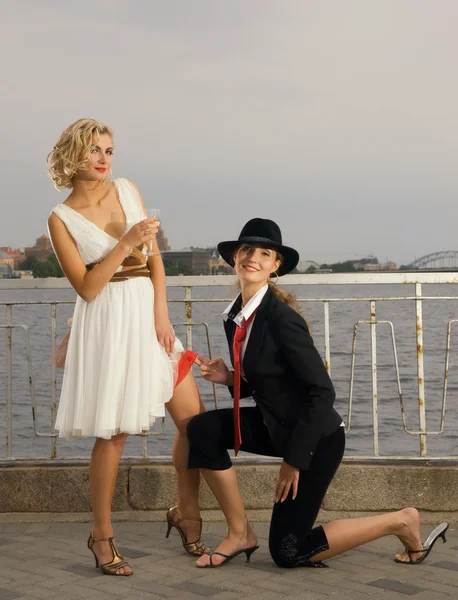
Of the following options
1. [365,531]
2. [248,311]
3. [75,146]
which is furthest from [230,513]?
[75,146]

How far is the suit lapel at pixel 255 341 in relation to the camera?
4.46m

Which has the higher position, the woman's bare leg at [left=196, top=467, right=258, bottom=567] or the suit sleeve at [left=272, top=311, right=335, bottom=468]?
the suit sleeve at [left=272, top=311, right=335, bottom=468]

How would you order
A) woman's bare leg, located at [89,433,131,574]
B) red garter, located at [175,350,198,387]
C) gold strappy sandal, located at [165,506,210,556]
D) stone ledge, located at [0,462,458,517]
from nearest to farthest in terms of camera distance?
woman's bare leg, located at [89,433,131,574], red garter, located at [175,350,198,387], gold strappy sandal, located at [165,506,210,556], stone ledge, located at [0,462,458,517]

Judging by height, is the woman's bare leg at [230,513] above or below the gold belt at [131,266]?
below

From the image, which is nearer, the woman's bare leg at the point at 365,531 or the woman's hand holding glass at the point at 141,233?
the woman's hand holding glass at the point at 141,233

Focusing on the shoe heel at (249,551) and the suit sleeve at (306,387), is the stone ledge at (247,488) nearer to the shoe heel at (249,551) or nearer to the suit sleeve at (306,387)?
the shoe heel at (249,551)

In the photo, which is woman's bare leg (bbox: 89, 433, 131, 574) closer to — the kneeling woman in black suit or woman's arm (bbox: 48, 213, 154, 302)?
the kneeling woman in black suit

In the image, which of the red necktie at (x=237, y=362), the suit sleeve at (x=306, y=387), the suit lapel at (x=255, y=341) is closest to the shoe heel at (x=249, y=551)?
the red necktie at (x=237, y=362)

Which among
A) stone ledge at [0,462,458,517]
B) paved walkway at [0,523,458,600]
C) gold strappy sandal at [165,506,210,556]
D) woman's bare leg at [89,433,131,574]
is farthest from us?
stone ledge at [0,462,458,517]

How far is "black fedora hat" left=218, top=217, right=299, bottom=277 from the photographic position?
14.9ft

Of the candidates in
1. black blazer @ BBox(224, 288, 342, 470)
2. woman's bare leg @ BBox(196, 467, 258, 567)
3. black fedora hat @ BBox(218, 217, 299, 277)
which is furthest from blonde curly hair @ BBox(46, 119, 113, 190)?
woman's bare leg @ BBox(196, 467, 258, 567)

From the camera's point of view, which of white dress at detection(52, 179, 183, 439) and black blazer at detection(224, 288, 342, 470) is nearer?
black blazer at detection(224, 288, 342, 470)

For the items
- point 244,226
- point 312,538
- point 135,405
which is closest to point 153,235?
point 244,226

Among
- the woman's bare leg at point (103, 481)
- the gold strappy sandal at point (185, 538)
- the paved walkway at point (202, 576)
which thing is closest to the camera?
Result: the paved walkway at point (202, 576)
